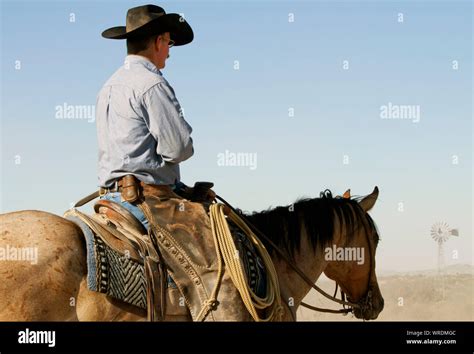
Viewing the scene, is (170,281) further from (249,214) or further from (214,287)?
(249,214)

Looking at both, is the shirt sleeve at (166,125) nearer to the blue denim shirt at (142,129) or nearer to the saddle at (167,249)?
the blue denim shirt at (142,129)

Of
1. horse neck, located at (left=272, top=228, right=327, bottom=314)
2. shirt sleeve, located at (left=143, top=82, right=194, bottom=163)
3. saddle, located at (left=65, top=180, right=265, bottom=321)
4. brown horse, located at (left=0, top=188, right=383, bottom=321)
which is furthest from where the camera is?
horse neck, located at (left=272, top=228, right=327, bottom=314)

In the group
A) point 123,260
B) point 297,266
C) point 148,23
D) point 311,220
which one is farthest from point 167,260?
point 148,23

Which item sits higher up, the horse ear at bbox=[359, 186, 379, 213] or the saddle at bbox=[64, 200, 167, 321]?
the horse ear at bbox=[359, 186, 379, 213]

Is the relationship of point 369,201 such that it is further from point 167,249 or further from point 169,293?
point 169,293

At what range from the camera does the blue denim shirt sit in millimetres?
6734

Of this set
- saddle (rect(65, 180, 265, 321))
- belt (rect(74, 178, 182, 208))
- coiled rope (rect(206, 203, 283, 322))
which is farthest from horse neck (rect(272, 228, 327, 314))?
belt (rect(74, 178, 182, 208))

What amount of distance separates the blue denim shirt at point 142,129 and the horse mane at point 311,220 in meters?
1.23

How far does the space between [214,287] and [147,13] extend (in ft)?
7.73

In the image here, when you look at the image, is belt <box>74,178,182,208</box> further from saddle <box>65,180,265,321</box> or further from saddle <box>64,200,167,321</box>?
saddle <box>64,200,167,321</box>

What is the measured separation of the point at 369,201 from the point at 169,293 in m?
2.78

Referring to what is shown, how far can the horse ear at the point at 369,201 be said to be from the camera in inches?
335

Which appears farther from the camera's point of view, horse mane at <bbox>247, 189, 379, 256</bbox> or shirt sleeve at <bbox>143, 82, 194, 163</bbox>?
horse mane at <bbox>247, 189, 379, 256</bbox>
